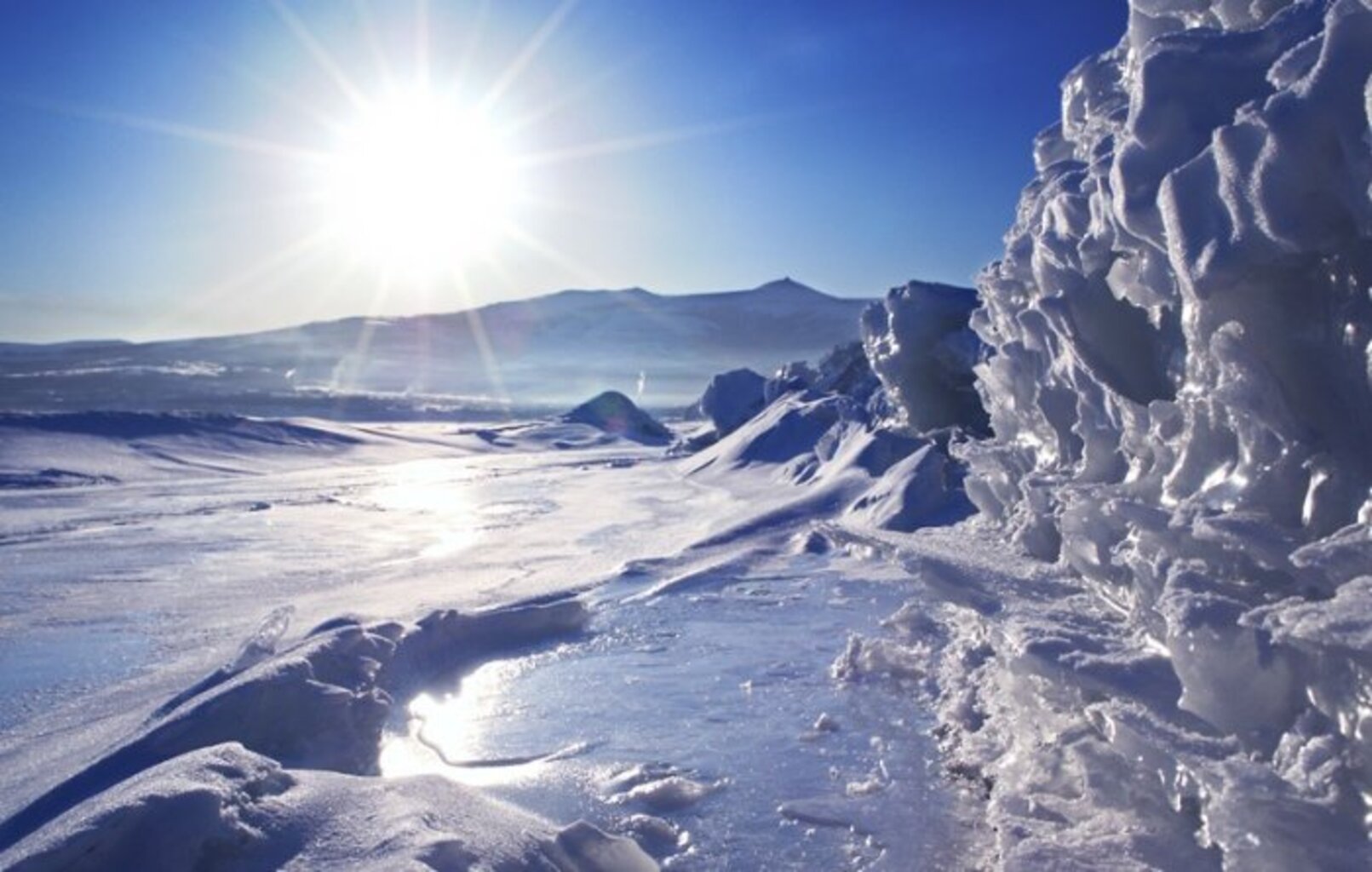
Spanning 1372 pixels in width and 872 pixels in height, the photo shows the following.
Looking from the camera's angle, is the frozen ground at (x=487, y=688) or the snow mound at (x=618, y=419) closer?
the frozen ground at (x=487, y=688)

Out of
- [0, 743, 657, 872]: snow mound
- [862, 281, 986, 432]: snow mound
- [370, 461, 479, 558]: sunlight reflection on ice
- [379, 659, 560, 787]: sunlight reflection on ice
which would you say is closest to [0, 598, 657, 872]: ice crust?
[0, 743, 657, 872]: snow mound

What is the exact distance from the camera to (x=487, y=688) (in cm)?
441

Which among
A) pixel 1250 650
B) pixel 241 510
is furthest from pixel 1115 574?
pixel 241 510

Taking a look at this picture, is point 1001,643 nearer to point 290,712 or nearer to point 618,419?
point 290,712

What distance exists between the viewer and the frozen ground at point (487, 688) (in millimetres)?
2662

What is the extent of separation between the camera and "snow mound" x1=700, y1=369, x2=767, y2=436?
20.2 m

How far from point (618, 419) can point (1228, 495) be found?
27346 mm

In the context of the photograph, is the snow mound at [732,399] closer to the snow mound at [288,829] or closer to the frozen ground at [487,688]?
the frozen ground at [487,688]

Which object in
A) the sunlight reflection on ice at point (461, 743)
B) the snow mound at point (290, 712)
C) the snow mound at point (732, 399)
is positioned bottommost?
the sunlight reflection on ice at point (461, 743)

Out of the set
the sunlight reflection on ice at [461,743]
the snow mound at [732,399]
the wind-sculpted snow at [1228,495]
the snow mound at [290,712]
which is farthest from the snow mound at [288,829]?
the snow mound at [732,399]

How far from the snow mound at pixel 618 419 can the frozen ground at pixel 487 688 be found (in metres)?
18.2

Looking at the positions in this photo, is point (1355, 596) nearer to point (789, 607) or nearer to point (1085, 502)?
point (1085, 502)

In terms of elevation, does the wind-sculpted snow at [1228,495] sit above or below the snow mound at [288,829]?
above

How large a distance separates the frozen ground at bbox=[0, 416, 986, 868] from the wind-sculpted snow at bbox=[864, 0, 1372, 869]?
621 millimetres
